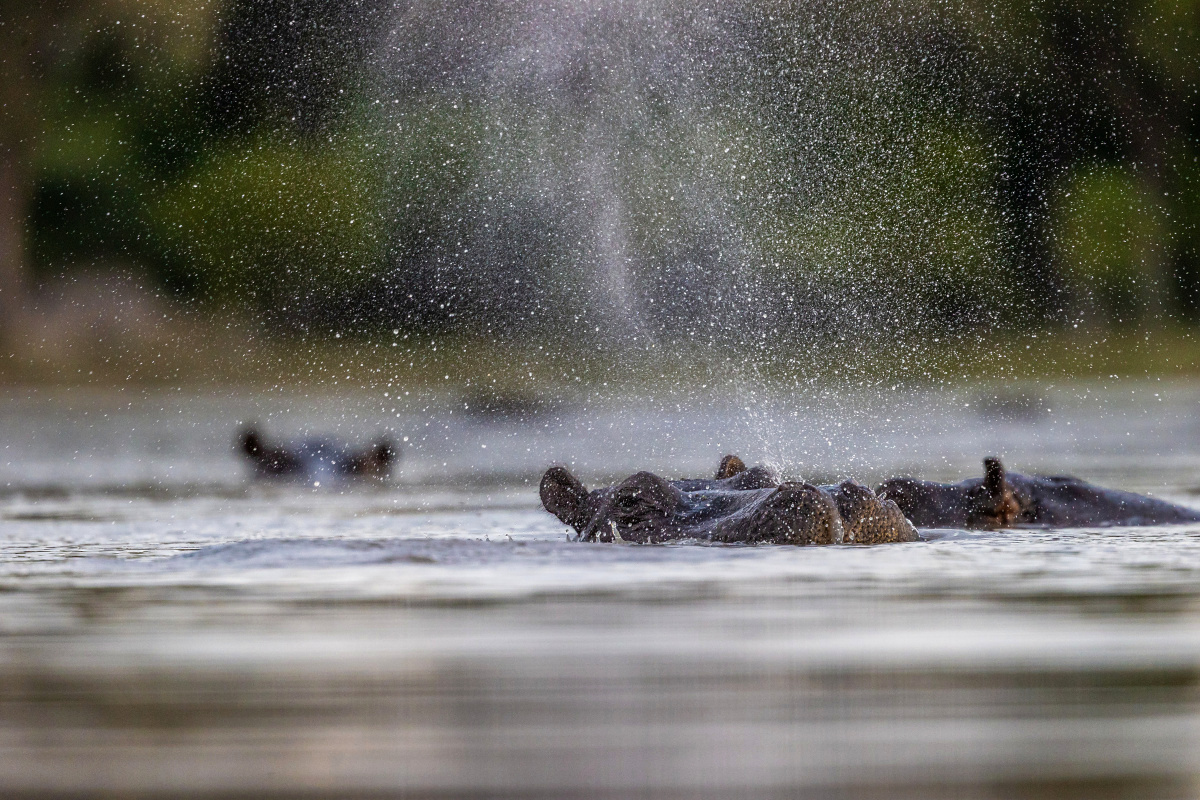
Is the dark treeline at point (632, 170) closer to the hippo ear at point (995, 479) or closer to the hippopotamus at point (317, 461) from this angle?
the hippopotamus at point (317, 461)

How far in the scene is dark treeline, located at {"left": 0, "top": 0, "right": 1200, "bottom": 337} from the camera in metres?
31.3

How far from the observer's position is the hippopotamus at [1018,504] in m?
10.0

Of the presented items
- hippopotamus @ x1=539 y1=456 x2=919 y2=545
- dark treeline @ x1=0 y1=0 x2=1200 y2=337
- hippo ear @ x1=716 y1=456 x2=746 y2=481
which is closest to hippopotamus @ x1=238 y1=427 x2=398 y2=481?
hippo ear @ x1=716 y1=456 x2=746 y2=481

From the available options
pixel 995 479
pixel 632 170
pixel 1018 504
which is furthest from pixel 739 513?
pixel 632 170

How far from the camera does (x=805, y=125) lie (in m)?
33.7

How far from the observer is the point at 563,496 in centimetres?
951

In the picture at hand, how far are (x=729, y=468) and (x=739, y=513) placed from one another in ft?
4.95

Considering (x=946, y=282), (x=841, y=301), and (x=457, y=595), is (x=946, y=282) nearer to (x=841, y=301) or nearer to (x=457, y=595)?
(x=841, y=301)

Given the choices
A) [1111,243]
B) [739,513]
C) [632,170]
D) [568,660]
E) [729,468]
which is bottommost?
[568,660]

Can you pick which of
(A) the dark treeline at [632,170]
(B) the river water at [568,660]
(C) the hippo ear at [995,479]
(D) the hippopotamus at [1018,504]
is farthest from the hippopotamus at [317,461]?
(A) the dark treeline at [632,170]

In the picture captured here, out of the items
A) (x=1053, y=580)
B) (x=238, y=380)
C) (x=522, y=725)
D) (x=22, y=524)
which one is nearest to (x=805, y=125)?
(x=238, y=380)

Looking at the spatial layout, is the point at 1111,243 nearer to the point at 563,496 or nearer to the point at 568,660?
the point at 563,496

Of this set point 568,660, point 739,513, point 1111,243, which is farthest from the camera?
point 1111,243

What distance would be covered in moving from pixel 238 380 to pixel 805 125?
34.3 feet
